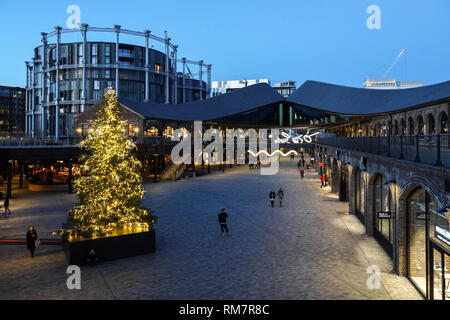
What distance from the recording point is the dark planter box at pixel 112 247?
11727 mm

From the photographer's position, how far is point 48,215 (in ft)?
65.0

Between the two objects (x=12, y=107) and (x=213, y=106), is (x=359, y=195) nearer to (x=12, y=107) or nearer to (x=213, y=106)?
(x=213, y=106)

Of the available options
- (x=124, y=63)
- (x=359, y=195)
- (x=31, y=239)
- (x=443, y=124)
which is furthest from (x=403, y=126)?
(x=124, y=63)

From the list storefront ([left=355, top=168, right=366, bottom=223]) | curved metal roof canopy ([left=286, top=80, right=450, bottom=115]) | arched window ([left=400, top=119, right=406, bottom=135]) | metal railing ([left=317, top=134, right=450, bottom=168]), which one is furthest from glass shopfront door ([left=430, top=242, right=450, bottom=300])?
arched window ([left=400, top=119, right=406, bottom=135])

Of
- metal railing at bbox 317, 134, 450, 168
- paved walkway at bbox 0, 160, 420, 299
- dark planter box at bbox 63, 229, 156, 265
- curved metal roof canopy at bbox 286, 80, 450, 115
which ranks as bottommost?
paved walkway at bbox 0, 160, 420, 299

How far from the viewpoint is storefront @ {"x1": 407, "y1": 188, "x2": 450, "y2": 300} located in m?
8.01

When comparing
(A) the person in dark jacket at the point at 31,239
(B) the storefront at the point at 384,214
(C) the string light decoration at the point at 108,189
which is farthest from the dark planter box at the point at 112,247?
(B) the storefront at the point at 384,214

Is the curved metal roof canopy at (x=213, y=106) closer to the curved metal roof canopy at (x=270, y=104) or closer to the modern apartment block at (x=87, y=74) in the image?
the curved metal roof canopy at (x=270, y=104)

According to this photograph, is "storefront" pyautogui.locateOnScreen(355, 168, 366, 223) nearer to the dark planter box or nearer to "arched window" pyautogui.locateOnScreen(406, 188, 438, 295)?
"arched window" pyautogui.locateOnScreen(406, 188, 438, 295)

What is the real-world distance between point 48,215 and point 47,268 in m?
9.51

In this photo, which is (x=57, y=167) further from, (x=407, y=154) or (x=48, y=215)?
(x=407, y=154)

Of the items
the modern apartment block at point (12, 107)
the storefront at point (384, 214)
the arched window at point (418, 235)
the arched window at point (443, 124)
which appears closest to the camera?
the arched window at point (418, 235)

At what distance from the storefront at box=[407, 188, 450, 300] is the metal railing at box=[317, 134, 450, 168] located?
111 centimetres
